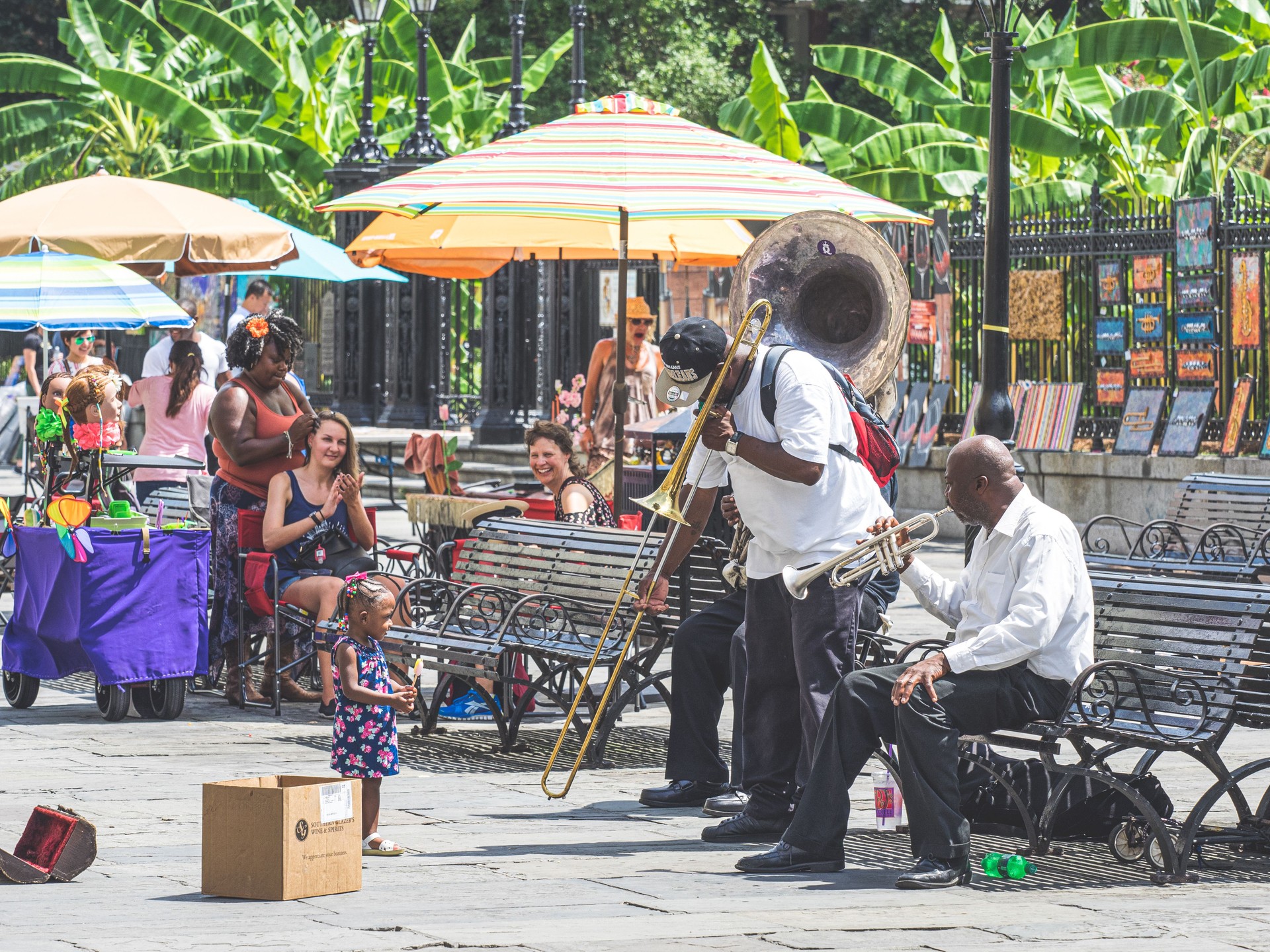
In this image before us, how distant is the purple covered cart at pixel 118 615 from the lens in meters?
9.44

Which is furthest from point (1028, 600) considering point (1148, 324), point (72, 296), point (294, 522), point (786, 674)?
point (1148, 324)

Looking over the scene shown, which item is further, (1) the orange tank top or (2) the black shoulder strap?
(1) the orange tank top

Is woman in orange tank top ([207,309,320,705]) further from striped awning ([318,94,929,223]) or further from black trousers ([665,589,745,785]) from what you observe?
black trousers ([665,589,745,785])

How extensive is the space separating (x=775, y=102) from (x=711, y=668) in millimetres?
15620

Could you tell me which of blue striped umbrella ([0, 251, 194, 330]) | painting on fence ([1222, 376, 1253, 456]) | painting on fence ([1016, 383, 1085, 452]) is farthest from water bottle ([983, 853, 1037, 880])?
painting on fence ([1016, 383, 1085, 452])

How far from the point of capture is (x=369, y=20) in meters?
21.8

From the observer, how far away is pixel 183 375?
43.5 ft

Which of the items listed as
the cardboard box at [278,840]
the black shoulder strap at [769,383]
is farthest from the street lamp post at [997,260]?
the cardboard box at [278,840]

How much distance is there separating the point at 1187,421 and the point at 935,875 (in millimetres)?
11050

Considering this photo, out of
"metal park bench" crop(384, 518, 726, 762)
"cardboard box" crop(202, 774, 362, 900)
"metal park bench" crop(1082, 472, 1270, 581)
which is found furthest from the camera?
"metal park bench" crop(1082, 472, 1270, 581)

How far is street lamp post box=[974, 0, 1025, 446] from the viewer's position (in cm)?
1055

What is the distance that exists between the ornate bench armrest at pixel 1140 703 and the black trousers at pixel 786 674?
2.61 feet

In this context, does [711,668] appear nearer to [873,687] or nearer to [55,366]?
[873,687]

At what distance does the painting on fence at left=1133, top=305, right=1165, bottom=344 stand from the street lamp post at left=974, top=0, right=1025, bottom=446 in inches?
256
